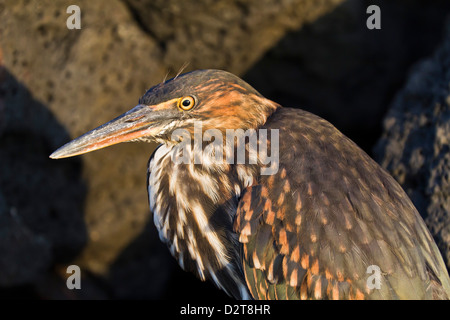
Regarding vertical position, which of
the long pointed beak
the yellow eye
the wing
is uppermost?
the yellow eye

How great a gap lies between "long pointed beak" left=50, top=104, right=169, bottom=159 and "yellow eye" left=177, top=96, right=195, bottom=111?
0.36ft

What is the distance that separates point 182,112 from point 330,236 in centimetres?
105

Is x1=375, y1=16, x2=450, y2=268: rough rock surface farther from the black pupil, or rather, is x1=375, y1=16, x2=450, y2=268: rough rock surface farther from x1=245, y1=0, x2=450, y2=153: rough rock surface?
the black pupil

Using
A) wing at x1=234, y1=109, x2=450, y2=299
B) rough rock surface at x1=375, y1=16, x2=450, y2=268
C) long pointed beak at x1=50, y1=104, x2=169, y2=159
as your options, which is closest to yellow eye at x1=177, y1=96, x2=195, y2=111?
long pointed beak at x1=50, y1=104, x2=169, y2=159

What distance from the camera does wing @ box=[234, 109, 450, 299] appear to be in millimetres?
2424

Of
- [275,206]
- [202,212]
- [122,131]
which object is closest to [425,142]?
[275,206]

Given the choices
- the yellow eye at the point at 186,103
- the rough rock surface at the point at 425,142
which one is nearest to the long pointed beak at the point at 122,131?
the yellow eye at the point at 186,103

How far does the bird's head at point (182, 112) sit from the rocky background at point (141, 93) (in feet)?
4.46

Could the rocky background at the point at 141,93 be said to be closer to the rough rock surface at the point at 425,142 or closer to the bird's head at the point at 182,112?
the rough rock surface at the point at 425,142

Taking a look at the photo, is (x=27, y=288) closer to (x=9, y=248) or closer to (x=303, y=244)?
(x=9, y=248)

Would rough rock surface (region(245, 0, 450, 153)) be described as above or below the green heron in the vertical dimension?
above

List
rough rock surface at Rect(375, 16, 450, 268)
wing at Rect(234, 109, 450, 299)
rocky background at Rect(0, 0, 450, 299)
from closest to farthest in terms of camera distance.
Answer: wing at Rect(234, 109, 450, 299) → rough rock surface at Rect(375, 16, 450, 268) → rocky background at Rect(0, 0, 450, 299)

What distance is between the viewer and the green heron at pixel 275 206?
8.04 feet

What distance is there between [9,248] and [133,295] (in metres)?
1.57
